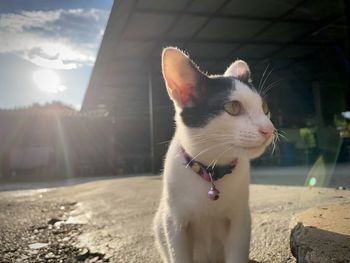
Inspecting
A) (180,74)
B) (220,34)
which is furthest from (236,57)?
(180,74)

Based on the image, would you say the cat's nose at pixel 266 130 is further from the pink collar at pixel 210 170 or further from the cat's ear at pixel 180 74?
the cat's ear at pixel 180 74

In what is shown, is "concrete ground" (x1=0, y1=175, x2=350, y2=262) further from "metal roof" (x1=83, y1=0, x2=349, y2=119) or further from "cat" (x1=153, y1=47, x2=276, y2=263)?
"metal roof" (x1=83, y1=0, x2=349, y2=119)

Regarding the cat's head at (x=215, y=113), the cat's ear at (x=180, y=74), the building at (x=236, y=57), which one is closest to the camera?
the cat's head at (x=215, y=113)

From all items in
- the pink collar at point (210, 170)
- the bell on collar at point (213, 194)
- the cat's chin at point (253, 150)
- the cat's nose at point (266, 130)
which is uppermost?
the cat's nose at point (266, 130)

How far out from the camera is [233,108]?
1.87m

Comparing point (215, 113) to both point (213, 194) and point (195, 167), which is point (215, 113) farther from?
point (213, 194)

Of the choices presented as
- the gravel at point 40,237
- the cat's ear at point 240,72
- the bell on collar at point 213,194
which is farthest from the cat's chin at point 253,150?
the gravel at point 40,237

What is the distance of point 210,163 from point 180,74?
0.53 metres

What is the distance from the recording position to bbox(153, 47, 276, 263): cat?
185 cm

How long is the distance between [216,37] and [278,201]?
589 cm

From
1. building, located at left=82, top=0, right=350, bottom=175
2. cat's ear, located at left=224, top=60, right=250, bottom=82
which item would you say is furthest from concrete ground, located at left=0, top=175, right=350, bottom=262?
building, located at left=82, top=0, right=350, bottom=175

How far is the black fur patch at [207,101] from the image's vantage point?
1.94 metres

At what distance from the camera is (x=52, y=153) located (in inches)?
624

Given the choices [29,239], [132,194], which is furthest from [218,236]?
[132,194]
